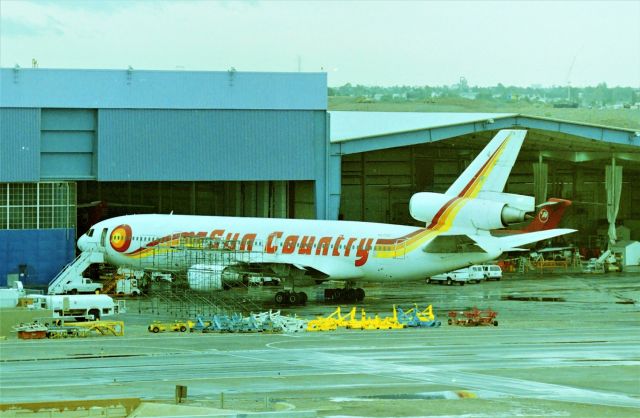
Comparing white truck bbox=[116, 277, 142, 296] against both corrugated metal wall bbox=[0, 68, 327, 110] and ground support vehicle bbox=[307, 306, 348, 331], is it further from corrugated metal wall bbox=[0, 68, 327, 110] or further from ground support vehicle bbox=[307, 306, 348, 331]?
ground support vehicle bbox=[307, 306, 348, 331]

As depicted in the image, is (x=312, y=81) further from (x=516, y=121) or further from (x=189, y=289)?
(x=189, y=289)

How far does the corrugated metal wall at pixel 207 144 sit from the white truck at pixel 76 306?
19.3 meters

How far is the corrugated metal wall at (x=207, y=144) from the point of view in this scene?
72375mm

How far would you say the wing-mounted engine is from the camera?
2297 inches

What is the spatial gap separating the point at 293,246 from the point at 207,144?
14.4 m

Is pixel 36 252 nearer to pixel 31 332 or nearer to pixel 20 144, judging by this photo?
pixel 20 144

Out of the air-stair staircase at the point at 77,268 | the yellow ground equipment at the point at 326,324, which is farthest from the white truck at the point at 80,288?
the yellow ground equipment at the point at 326,324

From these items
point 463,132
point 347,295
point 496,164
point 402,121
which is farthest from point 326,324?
point 402,121

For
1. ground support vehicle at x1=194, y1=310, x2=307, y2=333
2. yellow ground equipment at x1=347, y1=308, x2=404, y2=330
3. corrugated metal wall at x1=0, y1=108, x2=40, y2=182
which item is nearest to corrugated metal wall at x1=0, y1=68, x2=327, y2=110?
corrugated metal wall at x1=0, y1=108, x2=40, y2=182

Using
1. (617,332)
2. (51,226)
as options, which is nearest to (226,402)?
(617,332)

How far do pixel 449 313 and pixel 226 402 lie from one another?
27226mm

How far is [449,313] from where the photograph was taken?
55469 millimetres

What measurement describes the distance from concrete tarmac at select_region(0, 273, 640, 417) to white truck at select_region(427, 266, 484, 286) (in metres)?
19.6

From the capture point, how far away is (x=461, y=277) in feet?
251
